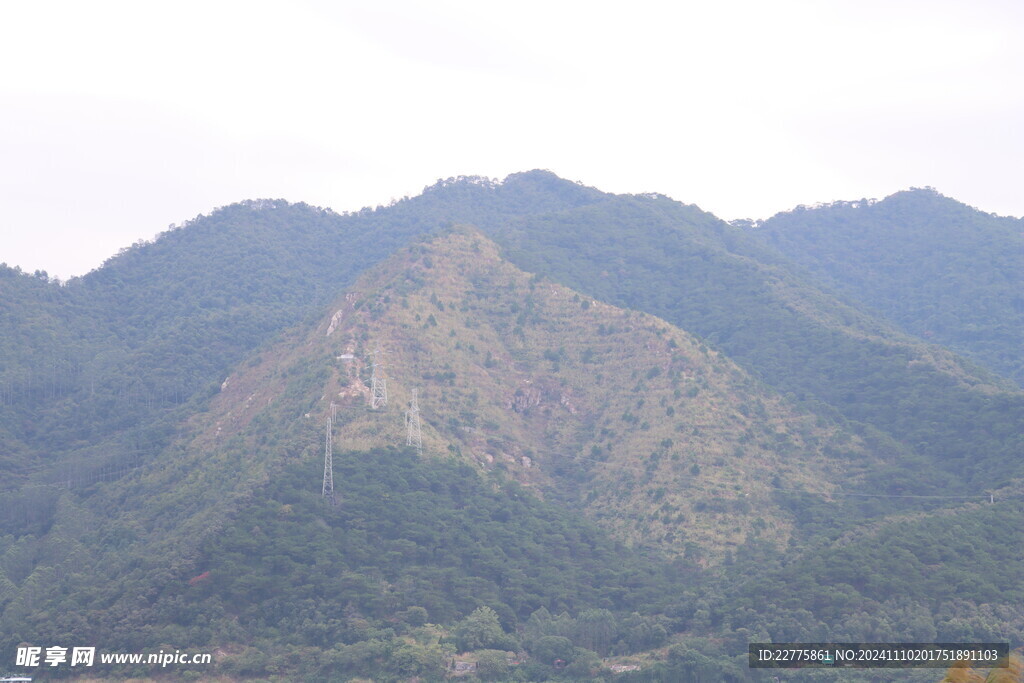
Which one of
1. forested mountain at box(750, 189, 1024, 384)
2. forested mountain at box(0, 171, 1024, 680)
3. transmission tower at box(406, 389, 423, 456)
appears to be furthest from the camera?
forested mountain at box(750, 189, 1024, 384)

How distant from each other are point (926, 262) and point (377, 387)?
8673cm

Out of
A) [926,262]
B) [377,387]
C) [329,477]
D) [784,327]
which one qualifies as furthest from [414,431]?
[926,262]

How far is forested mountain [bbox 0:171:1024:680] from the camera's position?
61.8 m

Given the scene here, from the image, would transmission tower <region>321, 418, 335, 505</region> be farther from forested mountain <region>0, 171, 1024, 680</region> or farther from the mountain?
forested mountain <region>0, 171, 1024, 680</region>

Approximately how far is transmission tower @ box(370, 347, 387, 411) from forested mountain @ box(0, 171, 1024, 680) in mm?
1146

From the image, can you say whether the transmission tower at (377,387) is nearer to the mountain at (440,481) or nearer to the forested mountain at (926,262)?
the mountain at (440,481)

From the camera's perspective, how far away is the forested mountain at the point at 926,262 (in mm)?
122062

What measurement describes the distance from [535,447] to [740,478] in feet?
55.3

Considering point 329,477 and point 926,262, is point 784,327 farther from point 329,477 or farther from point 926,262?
point 329,477

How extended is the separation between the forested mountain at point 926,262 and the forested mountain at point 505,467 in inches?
707

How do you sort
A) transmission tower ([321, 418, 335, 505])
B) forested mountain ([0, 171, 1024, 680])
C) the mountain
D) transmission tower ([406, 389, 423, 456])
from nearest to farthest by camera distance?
forested mountain ([0, 171, 1024, 680]), the mountain, transmission tower ([321, 418, 335, 505]), transmission tower ([406, 389, 423, 456])

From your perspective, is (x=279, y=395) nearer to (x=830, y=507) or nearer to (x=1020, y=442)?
(x=830, y=507)

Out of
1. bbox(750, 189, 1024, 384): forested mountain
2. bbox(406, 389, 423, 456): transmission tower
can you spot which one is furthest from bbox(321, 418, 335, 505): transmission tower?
bbox(750, 189, 1024, 384): forested mountain

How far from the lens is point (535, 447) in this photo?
288 feet
